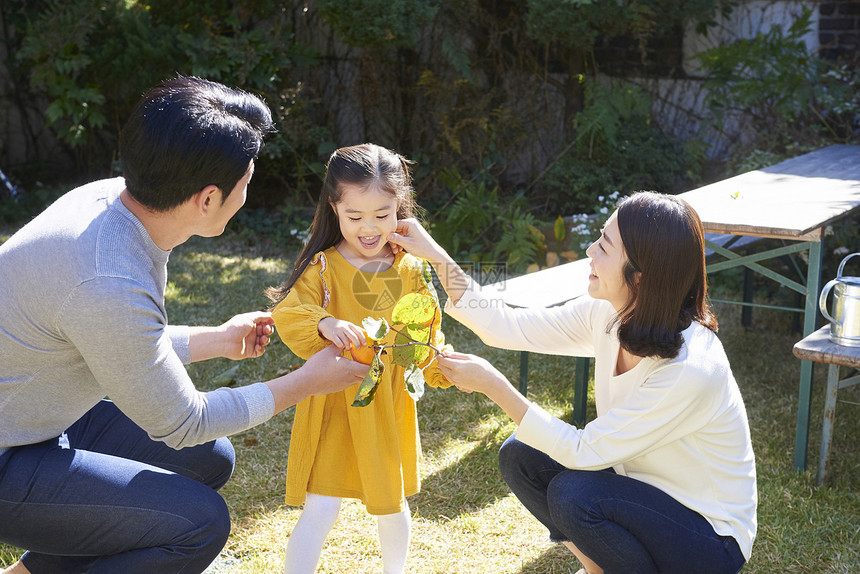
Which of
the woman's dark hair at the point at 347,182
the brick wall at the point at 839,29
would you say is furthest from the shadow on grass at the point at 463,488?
the brick wall at the point at 839,29

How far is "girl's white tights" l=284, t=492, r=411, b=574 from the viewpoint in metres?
2.28

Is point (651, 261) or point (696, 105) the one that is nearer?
point (651, 261)

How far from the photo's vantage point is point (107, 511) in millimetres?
1901

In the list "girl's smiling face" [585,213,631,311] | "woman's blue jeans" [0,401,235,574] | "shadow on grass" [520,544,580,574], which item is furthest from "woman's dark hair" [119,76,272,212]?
"shadow on grass" [520,544,580,574]

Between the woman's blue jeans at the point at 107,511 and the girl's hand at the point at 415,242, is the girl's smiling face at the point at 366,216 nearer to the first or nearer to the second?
the girl's hand at the point at 415,242

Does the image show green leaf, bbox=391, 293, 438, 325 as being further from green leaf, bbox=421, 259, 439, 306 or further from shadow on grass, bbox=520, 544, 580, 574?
shadow on grass, bbox=520, 544, 580, 574

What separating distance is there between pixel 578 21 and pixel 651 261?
182 inches

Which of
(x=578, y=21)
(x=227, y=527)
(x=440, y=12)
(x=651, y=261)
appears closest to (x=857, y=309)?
(x=651, y=261)

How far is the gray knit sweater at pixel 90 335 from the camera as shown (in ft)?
5.77

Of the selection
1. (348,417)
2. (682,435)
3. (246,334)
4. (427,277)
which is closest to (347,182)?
(427,277)

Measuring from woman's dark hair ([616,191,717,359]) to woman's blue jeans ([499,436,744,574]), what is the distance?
1.22 feet

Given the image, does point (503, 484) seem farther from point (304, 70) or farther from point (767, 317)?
point (304, 70)

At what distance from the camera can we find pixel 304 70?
299 inches

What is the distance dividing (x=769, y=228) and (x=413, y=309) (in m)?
1.58
